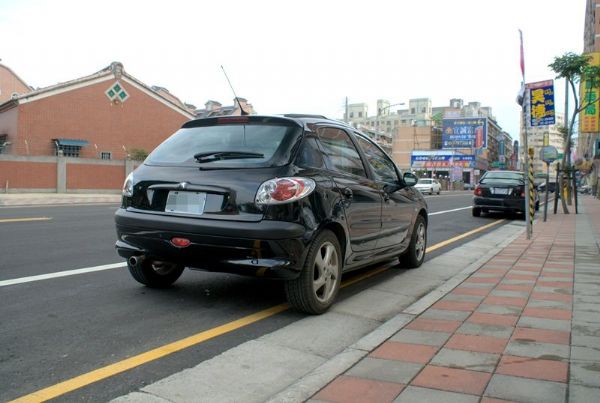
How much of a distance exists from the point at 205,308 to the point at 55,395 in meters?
1.90

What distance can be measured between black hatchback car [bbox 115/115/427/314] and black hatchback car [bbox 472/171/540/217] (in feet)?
40.0

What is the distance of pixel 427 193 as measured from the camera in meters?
→ 45.1

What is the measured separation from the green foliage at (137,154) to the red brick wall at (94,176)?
421 cm

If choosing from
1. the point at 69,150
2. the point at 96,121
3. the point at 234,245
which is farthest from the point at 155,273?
the point at 96,121

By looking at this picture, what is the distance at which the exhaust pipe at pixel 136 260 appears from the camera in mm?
4637

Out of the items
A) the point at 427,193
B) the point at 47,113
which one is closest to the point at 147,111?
the point at 47,113

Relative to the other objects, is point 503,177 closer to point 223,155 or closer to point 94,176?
point 223,155

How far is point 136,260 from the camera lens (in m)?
4.76

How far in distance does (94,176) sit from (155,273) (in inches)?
1201

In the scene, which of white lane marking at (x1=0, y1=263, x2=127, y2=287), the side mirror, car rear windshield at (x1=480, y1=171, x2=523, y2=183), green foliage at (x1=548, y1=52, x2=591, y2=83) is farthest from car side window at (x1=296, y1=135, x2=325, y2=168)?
green foliage at (x1=548, y1=52, x2=591, y2=83)

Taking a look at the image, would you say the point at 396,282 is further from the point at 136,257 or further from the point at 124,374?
the point at 124,374

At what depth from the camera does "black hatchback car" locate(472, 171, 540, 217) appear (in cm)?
1625

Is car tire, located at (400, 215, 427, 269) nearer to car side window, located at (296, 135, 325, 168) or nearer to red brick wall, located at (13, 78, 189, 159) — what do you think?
car side window, located at (296, 135, 325, 168)

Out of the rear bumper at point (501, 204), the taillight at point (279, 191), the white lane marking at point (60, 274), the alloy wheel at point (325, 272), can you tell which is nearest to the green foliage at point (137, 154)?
the rear bumper at point (501, 204)
